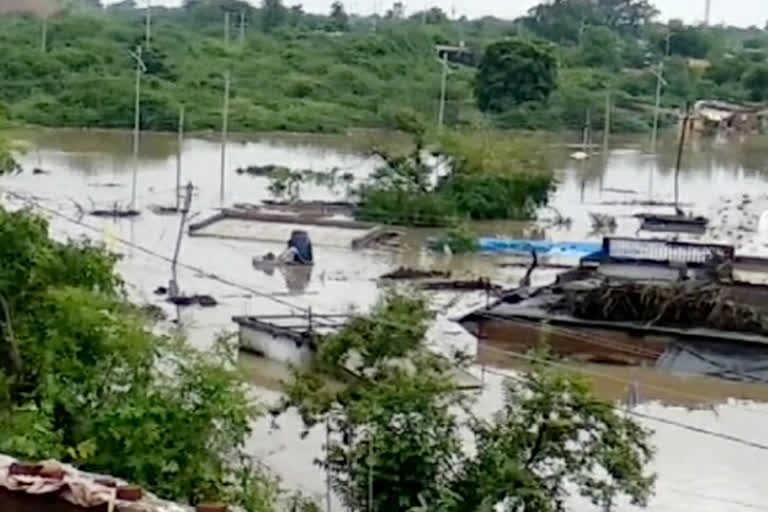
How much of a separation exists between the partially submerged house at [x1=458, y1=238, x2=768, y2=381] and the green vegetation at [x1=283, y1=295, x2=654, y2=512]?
19.1 feet

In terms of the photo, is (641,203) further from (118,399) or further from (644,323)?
(118,399)

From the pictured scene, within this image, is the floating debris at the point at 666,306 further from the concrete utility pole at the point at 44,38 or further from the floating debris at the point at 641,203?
the concrete utility pole at the point at 44,38

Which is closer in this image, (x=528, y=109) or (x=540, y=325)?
(x=540, y=325)

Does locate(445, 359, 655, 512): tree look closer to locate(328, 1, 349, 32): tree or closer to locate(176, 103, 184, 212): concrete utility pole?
locate(176, 103, 184, 212): concrete utility pole

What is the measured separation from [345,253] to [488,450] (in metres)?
11.7

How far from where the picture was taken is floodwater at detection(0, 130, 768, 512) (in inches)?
364

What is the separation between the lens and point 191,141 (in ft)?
102

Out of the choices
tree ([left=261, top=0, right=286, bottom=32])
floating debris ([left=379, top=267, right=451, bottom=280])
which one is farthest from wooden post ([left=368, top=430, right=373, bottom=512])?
tree ([left=261, top=0, right=286, bottom=32])

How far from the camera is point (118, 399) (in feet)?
19.7

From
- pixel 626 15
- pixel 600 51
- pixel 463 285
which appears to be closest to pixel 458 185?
pixel 463 285

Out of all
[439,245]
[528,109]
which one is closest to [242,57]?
[528,109]

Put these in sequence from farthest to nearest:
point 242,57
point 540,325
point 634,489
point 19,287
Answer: point 242,57
point 540,325
point 19,287
point 634,489

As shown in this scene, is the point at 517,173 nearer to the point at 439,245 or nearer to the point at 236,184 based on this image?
the point at 439,245

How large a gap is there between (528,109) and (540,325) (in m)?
22.6
